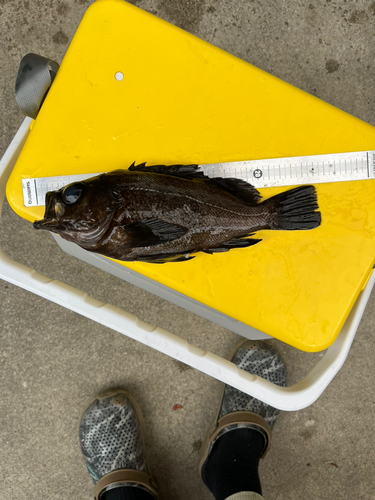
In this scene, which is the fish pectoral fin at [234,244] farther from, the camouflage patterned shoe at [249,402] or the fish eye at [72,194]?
the camouflage patterned shoe at [249,402]

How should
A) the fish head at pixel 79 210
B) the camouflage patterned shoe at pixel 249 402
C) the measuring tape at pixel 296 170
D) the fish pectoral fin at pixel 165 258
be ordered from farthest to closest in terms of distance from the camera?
1. the camouflage patterned shoe at pixel 249 402
2. the measuring tape at pixel 296 170
3. the fish pectoral fin at pixel 165 258
4. the fish head at pixel 79 210

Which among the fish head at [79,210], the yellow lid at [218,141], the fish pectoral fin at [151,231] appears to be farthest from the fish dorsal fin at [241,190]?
the fish head at [79,210]

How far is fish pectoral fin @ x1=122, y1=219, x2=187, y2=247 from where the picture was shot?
1313 mm

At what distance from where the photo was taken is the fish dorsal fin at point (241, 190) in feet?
4.95

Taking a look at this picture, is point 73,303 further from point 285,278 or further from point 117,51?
point 117,51

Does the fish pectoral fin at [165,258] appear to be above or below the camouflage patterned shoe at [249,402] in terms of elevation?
above

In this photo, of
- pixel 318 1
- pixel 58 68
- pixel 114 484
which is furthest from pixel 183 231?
pixel 318 1

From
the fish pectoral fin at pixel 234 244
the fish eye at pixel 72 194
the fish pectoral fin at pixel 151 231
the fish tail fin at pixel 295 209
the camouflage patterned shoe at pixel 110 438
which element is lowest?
the camouflage patterned shoe at pixel 110 438

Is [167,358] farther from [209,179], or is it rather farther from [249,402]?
[209,179]

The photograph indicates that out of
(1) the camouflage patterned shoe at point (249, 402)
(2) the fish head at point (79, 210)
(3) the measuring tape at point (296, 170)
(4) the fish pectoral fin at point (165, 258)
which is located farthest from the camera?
(1) the camouflage patterned shoe at point (249, 402)

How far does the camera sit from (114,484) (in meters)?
2.13

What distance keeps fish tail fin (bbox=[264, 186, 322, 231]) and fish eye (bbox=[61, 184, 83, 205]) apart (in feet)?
2.67

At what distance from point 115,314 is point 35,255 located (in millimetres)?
957

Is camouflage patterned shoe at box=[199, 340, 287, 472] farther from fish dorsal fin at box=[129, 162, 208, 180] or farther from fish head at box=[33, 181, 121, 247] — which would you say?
fish head at box=[33, 181, 121, 247]
